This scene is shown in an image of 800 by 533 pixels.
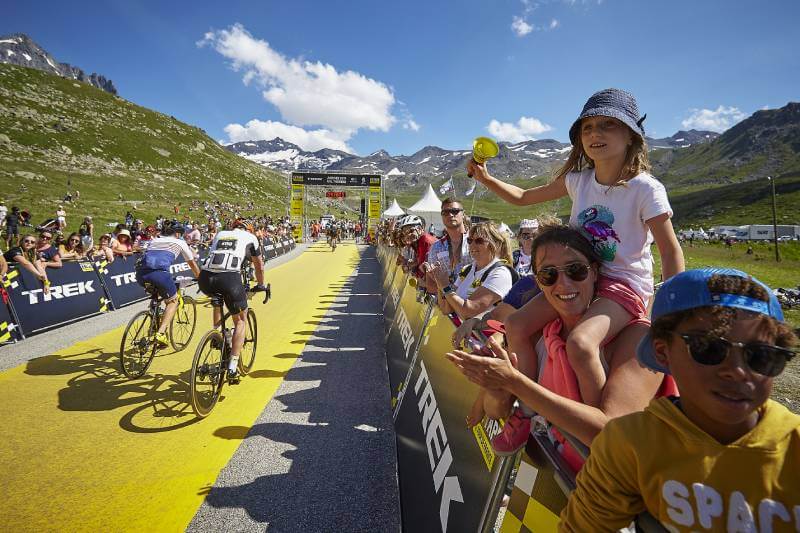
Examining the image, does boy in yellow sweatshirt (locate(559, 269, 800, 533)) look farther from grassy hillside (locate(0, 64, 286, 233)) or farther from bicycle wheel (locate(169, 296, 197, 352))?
grassy hillside (locate(0, 64, 286, 233))

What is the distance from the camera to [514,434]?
1.56m

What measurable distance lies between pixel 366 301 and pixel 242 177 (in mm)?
114487

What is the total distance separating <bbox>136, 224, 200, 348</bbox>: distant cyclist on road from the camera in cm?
583

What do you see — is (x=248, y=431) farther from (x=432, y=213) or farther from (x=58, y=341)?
(x=432, y=213)

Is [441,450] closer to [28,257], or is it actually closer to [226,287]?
[226,287]

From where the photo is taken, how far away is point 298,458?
3.66 metres

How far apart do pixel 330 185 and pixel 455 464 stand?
122ft

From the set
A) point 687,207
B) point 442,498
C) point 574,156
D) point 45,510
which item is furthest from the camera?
point 687,207

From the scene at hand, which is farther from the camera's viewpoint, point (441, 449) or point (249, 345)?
point (249, 345)

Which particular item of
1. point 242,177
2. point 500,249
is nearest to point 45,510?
point 500,249

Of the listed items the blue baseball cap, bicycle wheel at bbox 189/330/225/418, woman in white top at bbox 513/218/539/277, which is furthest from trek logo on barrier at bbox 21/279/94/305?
the blue baseball cap

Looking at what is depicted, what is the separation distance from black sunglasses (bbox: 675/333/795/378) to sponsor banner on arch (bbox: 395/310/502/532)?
3.12 feet

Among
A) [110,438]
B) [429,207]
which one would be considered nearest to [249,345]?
[110,438]

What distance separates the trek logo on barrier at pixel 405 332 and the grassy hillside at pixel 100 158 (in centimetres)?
3750
